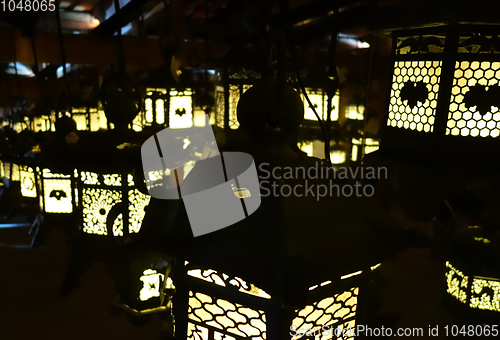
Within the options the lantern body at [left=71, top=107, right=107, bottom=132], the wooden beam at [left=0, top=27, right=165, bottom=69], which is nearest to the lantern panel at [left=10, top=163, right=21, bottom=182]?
the lantern body at [left=71, top=107, right=107, bottom=132]

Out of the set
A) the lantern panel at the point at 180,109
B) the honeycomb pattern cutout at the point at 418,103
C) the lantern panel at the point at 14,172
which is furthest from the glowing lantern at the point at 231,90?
the lantern panel at the point at 14,172

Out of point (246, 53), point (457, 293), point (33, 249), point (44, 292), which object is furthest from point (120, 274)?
point (33, 249)

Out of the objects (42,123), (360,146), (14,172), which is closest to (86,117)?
(42,123)

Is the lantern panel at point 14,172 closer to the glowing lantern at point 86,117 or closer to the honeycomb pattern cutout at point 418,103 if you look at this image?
the glowing lantern at point 86,117

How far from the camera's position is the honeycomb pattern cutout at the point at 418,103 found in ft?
2.53

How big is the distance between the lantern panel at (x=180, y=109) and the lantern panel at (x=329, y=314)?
4.99 ft

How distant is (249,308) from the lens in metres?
0.56

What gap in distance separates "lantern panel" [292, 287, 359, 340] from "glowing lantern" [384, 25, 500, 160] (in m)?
0.34

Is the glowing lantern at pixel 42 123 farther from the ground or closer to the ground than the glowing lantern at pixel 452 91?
closer to the ground

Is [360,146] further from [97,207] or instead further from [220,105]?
[97,207]

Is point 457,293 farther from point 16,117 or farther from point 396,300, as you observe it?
point 16,117

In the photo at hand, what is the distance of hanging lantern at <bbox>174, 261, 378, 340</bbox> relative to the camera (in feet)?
1.81

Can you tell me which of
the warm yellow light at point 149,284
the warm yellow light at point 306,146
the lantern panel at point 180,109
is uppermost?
the lantern panel at point 180,109

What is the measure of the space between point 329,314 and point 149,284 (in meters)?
1.09
